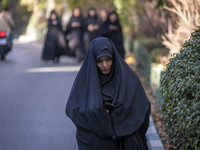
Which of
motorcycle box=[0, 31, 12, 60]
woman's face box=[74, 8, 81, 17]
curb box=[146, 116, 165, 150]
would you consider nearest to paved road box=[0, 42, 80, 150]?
curb box=[146, 116, 165, 150]

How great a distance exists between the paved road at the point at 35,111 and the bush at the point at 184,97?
195cm

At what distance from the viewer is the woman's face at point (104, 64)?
4324mm

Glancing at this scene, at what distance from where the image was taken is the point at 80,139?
4406 mm

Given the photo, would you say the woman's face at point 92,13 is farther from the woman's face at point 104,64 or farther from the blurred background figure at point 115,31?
the woman's face at point 104,64

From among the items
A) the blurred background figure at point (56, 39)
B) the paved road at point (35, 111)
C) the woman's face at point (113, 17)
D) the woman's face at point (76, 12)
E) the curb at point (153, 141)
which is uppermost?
the woman's face at point (76, 12)

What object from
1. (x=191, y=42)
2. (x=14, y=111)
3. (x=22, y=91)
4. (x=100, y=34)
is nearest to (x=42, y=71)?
(x=100, y=34)

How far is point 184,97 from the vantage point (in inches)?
169

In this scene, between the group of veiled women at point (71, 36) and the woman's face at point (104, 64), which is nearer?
the woman's face at point (104, 64)

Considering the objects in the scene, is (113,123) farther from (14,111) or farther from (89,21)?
(89,21)

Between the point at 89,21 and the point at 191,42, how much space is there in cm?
1474

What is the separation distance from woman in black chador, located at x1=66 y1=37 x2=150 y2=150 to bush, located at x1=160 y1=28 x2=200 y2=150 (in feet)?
0.93

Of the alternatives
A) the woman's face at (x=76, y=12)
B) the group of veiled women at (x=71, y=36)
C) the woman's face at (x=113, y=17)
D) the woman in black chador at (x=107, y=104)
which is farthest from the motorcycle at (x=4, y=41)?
the woman in black chador at (x=107, y=104)

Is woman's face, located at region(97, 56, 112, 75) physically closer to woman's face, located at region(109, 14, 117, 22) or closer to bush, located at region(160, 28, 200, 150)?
bush, located at region(160, 28, 200, 150)

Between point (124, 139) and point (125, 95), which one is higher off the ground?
point (125, 95)
